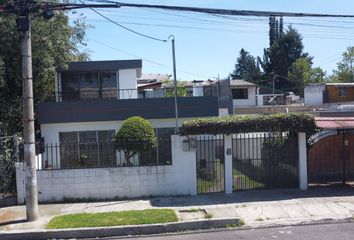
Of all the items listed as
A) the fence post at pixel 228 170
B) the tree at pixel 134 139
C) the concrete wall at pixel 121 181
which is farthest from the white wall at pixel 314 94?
the concrete wall at pixel 121 181

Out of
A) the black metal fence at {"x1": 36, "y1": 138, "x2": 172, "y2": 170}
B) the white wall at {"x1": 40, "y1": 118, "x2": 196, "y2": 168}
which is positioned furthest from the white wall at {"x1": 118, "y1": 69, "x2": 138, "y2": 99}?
the black metal fence at {"x1": 36, "y1": 138, "x2": 172, "y2": 170}

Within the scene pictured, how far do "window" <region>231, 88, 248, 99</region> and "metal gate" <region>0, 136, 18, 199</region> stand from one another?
42446 millimetres

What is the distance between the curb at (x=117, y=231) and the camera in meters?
10.8

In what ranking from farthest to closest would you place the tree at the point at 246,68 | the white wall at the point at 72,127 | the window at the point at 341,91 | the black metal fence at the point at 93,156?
the tree at the point at 246,68 → the window at the point at 341,91 → the white wall at the point at 72,127 → the black metal fence at the point at 93,156

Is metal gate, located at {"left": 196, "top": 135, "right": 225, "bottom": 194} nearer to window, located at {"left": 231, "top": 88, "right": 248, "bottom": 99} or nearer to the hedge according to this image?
the hedge

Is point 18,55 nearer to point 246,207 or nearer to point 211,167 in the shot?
point 211,167

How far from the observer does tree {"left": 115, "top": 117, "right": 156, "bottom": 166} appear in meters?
16.6

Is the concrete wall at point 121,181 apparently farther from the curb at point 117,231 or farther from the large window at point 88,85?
the large window at point 88,85

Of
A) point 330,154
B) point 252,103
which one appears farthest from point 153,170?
point 252,103

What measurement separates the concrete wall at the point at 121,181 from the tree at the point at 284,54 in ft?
228

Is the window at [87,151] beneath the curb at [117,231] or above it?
above

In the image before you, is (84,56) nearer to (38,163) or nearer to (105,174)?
(38,163)

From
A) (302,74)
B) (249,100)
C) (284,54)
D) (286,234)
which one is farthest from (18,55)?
(284,54)

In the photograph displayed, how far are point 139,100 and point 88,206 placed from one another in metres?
9.05
